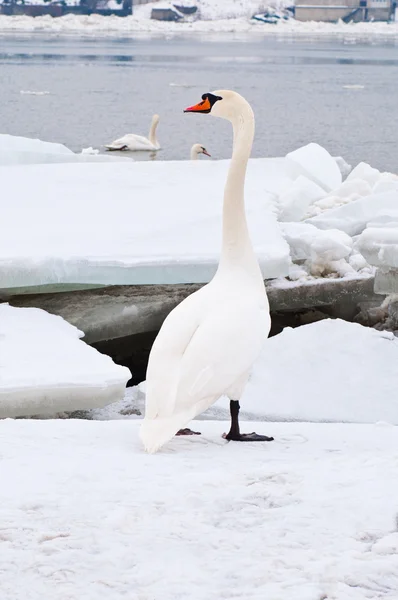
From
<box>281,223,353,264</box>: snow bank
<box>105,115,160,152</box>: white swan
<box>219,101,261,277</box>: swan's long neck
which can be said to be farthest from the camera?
<box>105,115,160,152</box>: white swan

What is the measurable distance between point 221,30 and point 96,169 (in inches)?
5079

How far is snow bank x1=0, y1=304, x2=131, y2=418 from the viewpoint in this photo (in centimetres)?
432

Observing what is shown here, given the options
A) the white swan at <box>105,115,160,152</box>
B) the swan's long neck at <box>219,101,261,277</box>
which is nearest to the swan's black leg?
the swan's long neck at <box>219,101,261,277</box>

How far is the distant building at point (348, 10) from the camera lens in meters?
135

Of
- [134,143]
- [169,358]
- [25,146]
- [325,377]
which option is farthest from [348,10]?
[169,358]

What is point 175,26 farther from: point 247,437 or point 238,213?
point 247,437

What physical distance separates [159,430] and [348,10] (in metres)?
138

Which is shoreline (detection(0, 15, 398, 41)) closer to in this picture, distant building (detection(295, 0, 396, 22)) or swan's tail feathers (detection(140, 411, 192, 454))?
distant building (detection(295, 0, 396, 22))

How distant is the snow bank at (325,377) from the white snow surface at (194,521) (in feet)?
5.22

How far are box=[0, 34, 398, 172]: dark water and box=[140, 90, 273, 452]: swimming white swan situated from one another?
12935mm

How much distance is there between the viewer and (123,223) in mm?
6746

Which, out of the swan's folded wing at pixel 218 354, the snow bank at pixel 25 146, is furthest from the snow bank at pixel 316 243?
the snow bank at pixel 25 146

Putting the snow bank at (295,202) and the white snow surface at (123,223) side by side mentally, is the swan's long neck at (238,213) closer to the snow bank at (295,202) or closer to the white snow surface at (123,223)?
the white snow surface at (123,223)

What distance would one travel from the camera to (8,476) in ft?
8.89
